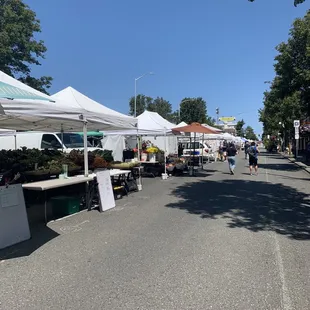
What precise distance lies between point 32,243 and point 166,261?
8.34 feet

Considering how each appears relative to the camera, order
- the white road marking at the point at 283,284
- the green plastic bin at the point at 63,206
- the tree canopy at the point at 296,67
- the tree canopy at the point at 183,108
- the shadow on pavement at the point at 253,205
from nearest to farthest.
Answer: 1. the white road marking at the point at 283,284
2. the shadow on pavement at the point at 253,205
3. the green plastic bin at the point at 63,206
4. the tree canopy at the point at 296,67
5. the tree canopy at the point at 183,108

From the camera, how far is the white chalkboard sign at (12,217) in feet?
19.2

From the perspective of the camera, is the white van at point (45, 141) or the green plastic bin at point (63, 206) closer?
the green plastic bin at point (63, 206)

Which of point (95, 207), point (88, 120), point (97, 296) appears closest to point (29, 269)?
point (97, 296)

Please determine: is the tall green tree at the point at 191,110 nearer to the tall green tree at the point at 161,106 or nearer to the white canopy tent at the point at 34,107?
the tall green tree at the point at 161,106

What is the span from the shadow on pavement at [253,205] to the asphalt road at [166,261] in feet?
0.14

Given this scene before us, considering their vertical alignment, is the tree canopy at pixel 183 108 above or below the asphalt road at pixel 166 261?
above

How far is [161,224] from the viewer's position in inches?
289

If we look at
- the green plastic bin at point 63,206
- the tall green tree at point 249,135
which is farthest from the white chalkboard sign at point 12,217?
the tall green tree at point 249,135

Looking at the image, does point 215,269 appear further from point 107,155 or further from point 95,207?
point 107,155

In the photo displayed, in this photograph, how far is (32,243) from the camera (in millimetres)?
6082

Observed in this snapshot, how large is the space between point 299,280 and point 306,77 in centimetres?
2003

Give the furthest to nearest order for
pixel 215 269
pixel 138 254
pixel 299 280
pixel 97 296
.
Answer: pixel 138 254, pixel 215 269, pixel 299 280, pixel 97 296

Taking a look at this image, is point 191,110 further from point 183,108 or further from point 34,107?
point 34,107
